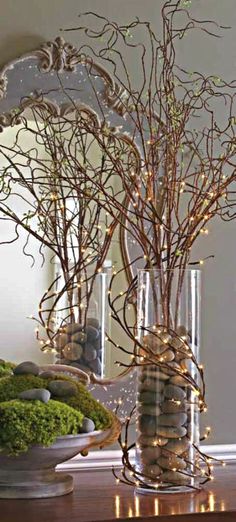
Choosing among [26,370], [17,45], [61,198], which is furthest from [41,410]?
[17,45]

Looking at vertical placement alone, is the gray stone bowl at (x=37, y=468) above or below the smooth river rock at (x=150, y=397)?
below

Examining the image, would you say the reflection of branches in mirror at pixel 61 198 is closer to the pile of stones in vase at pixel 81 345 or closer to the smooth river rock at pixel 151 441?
the pile of stones in vase at pixel 81 345

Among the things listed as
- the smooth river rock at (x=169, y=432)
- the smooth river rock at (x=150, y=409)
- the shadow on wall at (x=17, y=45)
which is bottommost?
the smooth river rock at (x=169, y=432)

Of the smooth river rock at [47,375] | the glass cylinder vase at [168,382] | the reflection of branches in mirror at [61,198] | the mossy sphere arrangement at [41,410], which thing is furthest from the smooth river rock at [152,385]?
the reflection of branches in mirror at [61,198]

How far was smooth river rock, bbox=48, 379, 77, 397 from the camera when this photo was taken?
7.54ft

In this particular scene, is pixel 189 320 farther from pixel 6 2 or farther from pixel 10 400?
pixel 6 2

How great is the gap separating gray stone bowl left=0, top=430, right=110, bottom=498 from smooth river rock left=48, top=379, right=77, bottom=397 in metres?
0.11

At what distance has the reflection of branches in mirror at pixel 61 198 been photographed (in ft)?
8.54

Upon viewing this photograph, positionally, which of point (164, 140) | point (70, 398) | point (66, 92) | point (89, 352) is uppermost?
point (66, 92)

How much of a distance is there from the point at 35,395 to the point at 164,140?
83cm

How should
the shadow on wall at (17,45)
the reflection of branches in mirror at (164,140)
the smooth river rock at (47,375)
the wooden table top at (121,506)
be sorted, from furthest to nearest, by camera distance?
the shadow on wall at (17,45) → the reflection of branches in mirror at (164,140) → the smooth river rock at (47,375) → the wooden table top at (121,506)

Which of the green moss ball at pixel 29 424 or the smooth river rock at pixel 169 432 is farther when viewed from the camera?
the smooth river rock at pixel 169 432

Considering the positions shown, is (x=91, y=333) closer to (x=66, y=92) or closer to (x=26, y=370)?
(x=26, y=370)

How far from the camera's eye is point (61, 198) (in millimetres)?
2607
